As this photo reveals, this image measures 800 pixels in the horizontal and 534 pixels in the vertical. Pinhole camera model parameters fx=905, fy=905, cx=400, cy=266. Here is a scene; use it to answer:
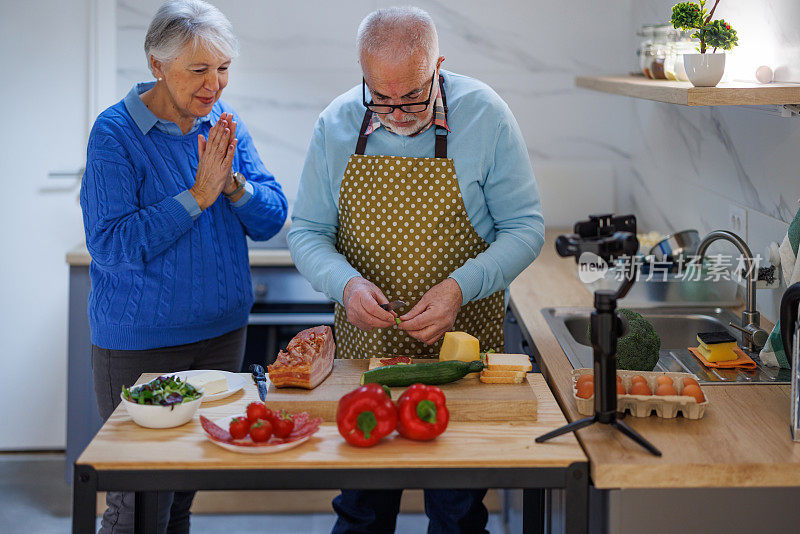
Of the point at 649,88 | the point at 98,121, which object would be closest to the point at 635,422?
the point at 649,88

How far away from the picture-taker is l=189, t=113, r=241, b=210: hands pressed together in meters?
2.25

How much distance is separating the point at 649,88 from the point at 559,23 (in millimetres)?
1440

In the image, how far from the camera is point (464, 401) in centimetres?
170

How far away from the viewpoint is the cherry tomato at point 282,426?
1.59 meters

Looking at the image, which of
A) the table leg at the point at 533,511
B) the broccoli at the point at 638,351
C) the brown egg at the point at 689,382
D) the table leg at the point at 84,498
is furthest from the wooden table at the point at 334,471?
the table leg at the point at 533,511

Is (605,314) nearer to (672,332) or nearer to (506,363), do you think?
(506,363)

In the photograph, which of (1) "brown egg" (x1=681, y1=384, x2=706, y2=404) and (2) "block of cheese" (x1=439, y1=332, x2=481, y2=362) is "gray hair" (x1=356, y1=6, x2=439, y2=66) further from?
(1) "brown egg" (x1=681, y1=384, x2=706, y2=404)

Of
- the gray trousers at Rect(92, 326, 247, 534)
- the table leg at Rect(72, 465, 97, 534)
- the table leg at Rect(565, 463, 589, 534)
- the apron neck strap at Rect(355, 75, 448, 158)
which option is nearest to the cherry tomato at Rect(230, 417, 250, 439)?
the table leg at Rect(72, 465, 97, 534)

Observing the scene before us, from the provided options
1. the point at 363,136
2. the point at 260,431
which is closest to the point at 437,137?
the point at 363,136

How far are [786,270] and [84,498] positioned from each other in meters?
1.51

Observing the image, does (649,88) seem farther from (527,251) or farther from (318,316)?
(318,316)

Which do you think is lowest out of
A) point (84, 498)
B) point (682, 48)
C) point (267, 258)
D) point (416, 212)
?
point (84, 498)

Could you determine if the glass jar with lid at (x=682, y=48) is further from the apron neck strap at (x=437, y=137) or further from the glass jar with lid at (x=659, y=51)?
the apron neck strap at (x=437, y=137)

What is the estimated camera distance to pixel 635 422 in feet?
5.57
